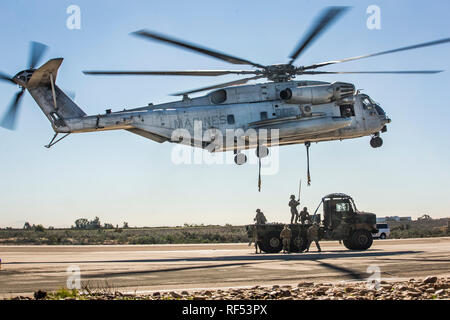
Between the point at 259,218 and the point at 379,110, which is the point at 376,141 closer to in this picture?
the point at 379,110

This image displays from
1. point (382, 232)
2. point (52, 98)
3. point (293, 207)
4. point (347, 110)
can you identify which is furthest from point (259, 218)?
point (382, 232)

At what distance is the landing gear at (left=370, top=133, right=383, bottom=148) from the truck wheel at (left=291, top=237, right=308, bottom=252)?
23.8ft

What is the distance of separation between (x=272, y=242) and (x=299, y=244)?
107 centimetres

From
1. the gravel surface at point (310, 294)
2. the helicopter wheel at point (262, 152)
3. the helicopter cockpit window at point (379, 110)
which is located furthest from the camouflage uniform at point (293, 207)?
the gravel surface at point (310, 294)

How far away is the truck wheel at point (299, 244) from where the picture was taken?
22.4m

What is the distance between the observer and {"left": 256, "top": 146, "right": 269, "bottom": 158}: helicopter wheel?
2424 cm

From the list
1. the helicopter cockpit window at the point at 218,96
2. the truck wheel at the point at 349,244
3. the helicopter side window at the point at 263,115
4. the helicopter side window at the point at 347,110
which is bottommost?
the truck wheel at the point at 349,244

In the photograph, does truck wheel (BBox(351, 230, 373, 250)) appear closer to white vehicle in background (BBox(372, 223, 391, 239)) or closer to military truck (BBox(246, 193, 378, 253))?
military truck (BBox(246, 193, 378, 253))

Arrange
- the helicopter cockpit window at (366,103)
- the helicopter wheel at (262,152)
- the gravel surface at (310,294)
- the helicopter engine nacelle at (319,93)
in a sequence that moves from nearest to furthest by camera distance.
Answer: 1. the gravel surface at (310,294)
2. the helicopter wheel at (262,152)
3. the helicopter engine nacelle at (319,93)
4. the helicopter cockpit window at (366,103)

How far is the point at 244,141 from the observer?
80.1 feet

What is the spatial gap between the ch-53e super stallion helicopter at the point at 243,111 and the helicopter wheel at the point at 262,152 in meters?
0.04

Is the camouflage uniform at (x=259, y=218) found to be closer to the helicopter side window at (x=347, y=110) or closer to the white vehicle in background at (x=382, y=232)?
the helicopter side window at (x=347, y=110)

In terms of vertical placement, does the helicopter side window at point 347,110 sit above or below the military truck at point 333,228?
above
